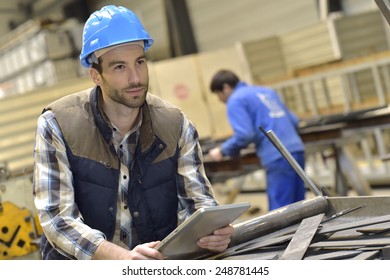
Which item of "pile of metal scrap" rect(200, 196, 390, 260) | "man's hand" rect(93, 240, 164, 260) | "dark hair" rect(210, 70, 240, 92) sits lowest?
"pile of metal scrap" rect(200, 196, 390, 260)

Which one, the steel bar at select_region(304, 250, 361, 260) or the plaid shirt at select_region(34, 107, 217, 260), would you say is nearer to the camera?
the steel bar at select_region(304, 250, 361, 260)

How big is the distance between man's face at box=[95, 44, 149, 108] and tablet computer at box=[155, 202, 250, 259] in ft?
1.51

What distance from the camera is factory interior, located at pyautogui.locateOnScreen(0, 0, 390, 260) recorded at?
5.11ft

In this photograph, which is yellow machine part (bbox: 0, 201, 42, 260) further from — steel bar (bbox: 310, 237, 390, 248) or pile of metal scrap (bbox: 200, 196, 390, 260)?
steel bar (bbox: 310, 237, 390, 248)

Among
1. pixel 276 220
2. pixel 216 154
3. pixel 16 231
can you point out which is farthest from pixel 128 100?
pixel 216 154

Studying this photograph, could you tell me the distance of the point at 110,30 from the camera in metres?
1.59

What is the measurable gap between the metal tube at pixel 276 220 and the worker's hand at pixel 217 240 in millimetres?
70

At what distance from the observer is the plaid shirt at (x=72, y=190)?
5.10 ft

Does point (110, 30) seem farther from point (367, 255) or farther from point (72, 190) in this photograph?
point (367, 255)

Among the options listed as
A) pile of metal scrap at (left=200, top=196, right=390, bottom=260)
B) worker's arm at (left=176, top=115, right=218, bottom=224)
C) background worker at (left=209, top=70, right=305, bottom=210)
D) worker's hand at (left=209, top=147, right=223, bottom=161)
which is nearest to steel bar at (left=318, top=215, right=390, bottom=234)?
pile of metal scrap at (left=200, top=196, right=390, bottom=260)

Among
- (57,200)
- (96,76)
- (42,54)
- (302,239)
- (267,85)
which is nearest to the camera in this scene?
(302,239)

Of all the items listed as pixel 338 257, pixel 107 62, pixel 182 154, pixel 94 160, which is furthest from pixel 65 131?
pixel 338 257

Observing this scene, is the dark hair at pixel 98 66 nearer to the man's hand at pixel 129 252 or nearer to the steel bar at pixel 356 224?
the man's hand at pixel 129 252

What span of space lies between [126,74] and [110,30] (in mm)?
137
